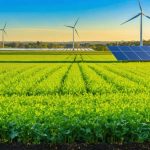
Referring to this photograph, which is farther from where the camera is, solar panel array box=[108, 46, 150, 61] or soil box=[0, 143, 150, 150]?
solar panel array box=[108, 46, 150, 61]

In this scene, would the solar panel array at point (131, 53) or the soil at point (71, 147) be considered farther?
the solar panel array at point (131, 53)

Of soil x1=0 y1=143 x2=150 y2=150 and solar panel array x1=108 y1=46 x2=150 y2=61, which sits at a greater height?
solar panel array x1=108 y1=46 x2=150 y2=61

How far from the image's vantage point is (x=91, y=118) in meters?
10.1

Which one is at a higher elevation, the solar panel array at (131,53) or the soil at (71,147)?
the solar panel array at (131,53)

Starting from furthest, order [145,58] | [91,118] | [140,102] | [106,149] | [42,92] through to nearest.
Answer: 1. [145,58]
2. [42,92]
3. [140,102]
4. [91,118]
5. [106,149]

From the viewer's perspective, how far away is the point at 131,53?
51.9 meters

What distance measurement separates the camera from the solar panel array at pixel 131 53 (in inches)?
1966

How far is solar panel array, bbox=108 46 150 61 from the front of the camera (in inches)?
1966

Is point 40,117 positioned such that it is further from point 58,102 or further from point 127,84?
point 127,84

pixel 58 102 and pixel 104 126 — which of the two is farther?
pixel 58 102

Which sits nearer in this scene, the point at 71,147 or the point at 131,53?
the point at 71,147

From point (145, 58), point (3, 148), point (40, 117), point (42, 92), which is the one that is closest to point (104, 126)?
point (40, 117)

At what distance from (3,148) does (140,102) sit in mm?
6793

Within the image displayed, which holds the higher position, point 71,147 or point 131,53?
point 131,53
